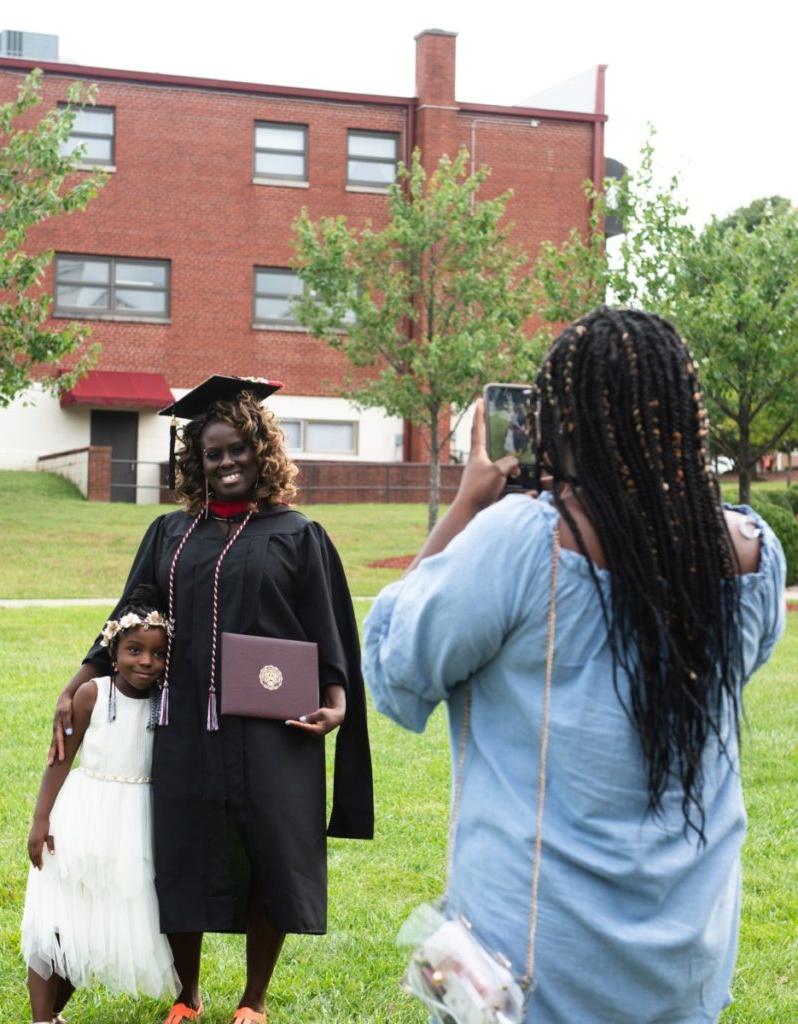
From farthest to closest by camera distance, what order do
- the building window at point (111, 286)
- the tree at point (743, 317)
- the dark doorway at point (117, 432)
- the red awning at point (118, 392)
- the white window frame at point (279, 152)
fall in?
the white window frame at point (279, 152), the dark doorway at point (117, 432), the building window at point (111, 286), the red awning at point (118, 392), the tree at point (743, 317)

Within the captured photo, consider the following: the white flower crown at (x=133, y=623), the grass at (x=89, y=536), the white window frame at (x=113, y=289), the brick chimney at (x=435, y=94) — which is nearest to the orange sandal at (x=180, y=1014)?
the white flower crown at (x=133, y=623)

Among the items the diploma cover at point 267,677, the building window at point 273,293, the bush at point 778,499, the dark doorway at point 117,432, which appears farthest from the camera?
the building window at point 273,293

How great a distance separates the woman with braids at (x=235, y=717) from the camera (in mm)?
4207

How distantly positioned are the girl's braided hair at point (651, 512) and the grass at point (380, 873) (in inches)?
43.0

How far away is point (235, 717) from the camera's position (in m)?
4.21

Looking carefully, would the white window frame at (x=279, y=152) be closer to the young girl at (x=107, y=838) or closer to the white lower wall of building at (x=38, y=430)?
the white lower wall of building at (x=38, y=430)

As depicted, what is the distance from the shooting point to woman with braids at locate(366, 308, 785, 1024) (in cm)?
239

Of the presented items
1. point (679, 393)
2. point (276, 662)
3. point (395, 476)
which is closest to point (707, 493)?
point (679, 393)

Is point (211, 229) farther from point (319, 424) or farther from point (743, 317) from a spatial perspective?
point (743, 317)

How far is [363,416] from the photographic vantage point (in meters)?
35.1

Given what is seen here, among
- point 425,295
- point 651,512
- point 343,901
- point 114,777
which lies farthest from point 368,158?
point 651,512

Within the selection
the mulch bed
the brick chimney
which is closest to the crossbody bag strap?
the mulch bed

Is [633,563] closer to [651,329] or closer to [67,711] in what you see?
[651,329]

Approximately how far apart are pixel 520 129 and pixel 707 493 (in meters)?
35.0
